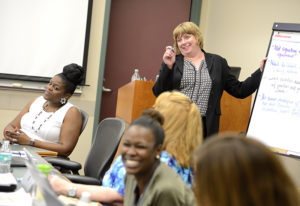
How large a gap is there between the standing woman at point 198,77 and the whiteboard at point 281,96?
20 cm

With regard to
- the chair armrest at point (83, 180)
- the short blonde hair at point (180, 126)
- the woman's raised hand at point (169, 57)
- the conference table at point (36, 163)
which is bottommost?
the chair armrest at point (83, 180)

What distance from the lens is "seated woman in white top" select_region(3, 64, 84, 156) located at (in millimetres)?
3352

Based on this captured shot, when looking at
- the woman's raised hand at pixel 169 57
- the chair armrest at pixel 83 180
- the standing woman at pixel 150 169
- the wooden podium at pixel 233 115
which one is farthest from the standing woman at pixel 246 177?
the wooden podium at pixel 233 115

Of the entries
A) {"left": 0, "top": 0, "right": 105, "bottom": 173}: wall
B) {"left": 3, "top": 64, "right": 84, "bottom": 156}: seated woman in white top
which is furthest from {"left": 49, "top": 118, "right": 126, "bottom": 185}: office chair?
{"left": 0, "top": 0, "right": 105, "bottom": 173}: wall

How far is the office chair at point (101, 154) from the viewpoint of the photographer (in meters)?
2.65

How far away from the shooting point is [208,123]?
323 cm

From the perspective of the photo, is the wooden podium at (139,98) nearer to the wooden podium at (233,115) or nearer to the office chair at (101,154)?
the wooden podium at (233,115)

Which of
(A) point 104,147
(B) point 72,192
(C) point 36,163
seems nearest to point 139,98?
(A) point 104,147

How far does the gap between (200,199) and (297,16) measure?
394cm

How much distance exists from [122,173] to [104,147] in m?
0.94

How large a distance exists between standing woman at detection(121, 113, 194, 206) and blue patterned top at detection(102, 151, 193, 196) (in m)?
0.15

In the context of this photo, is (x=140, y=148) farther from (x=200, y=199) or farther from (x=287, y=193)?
(x=287, y=193)

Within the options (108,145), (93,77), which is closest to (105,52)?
(93,77)

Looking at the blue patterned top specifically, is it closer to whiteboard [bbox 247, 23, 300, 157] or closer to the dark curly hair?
whiteboard [bbox 247, 23, 300, 157]
